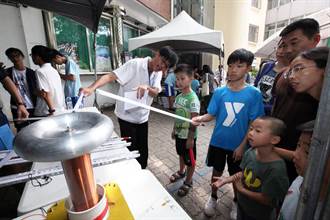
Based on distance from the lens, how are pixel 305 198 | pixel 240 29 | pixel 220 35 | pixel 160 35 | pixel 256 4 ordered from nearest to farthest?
pixel 305 198
pixel 220 35
pixel 160 35
pixel 240 29
pixel 256 4

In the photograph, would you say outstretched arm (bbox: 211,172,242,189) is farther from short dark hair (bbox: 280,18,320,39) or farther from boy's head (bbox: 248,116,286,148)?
short dark hair (bbox: 280,18,320,39)

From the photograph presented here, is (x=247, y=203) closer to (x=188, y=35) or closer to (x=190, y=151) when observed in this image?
(x=190, y=151)

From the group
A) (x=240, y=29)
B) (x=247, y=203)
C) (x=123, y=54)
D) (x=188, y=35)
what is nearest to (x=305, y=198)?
(x=247, y=203)

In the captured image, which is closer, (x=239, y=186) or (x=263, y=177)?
(x=263, y=177)

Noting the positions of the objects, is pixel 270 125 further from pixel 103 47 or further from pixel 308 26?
pixel 103 47

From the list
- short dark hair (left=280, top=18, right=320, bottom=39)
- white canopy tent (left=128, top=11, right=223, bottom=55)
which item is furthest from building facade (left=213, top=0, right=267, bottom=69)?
short dark hair (left=280, top=18, right=320, bottom=39)

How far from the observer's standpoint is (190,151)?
244 cm

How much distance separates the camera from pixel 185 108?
242 centimetres

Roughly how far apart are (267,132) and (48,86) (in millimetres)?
2743

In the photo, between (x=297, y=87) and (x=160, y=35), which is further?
(x=160, y=35)

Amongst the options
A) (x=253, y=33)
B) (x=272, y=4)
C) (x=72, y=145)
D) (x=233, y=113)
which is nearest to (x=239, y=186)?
(x=233, y=113)

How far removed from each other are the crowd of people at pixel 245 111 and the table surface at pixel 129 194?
0.57m

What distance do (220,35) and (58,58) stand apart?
13.0 ft

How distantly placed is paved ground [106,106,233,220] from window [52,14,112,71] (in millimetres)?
3481
